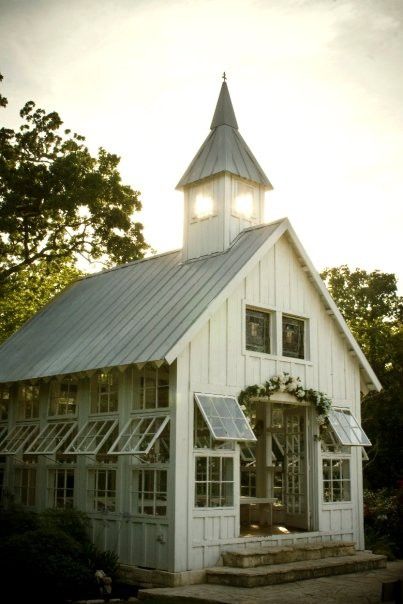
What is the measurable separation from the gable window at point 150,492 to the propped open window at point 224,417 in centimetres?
137

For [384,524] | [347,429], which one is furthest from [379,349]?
[347,429]

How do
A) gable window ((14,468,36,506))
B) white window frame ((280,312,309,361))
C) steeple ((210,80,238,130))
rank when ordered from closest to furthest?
white window frame ((280,312,309,361))
gable window ((14,468,36,506))
steeple ((210,80,238,130))

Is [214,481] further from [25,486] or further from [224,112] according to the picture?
[224,112]

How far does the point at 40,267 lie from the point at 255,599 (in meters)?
18.9

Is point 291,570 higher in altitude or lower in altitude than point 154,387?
lower

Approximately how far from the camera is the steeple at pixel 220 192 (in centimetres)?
1842

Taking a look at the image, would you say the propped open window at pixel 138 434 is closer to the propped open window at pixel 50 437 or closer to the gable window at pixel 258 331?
the propped open window at pixel 50 437

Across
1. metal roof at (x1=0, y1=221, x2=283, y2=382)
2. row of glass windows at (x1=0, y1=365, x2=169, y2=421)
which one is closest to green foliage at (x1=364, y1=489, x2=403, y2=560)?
row of glass windows at (x1=0, y1=365, x2=169, y2=421)

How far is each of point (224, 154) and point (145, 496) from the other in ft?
30.1

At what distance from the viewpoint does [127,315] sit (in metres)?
17.3

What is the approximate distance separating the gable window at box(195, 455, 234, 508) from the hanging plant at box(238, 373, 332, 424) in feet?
4.55

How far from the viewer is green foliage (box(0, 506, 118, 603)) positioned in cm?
1235

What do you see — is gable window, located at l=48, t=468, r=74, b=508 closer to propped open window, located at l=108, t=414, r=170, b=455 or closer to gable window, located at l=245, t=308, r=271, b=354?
propped open window, located at l=108, t=414, r=170, b=455

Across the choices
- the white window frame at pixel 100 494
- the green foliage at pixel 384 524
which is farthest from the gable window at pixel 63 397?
the green foliage at pixel 384 524
